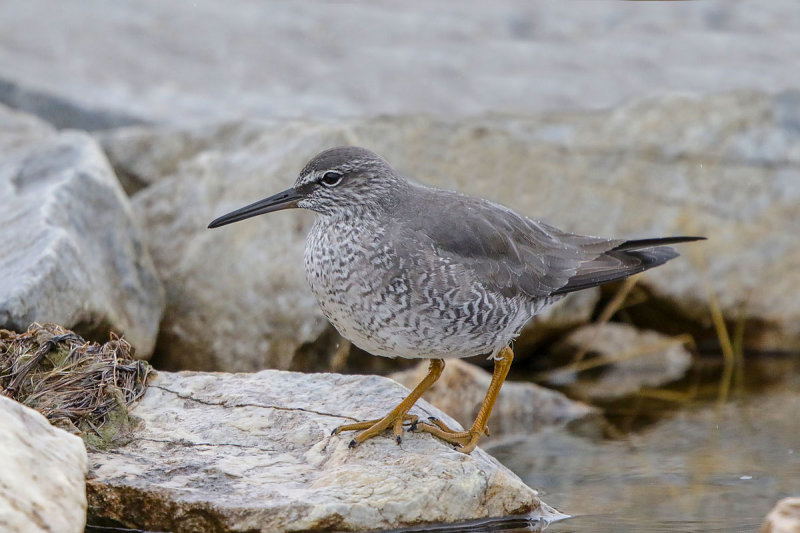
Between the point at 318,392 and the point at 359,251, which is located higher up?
the point at 359,251

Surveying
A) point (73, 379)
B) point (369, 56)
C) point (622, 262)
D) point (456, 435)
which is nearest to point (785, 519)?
point (456, 435)

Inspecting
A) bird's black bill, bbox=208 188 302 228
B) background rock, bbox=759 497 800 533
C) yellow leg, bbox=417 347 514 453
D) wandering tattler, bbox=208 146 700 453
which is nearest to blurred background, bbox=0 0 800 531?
yellow leg, bbox=417 347 514 453

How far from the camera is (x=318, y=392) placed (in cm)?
697

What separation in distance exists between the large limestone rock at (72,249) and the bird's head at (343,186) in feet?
4.75

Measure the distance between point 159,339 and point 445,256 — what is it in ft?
12.8

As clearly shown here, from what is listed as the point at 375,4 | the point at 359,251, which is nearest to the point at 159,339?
the point at 359,251

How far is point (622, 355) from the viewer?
35.3 feet

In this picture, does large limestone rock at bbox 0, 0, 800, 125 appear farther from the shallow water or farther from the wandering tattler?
the wandering tattler

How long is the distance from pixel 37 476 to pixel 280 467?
4.85 feet

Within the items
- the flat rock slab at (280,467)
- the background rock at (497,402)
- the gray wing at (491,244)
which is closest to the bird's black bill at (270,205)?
the gray wing at (491,244)

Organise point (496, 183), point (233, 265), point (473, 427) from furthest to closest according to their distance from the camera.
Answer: point (496, 183) < point (233, 265) < point (473, 427)

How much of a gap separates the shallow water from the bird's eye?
2413mm

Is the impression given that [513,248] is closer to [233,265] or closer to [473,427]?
[473,427]

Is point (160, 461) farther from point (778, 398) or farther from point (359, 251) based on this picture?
point (778, 398)
